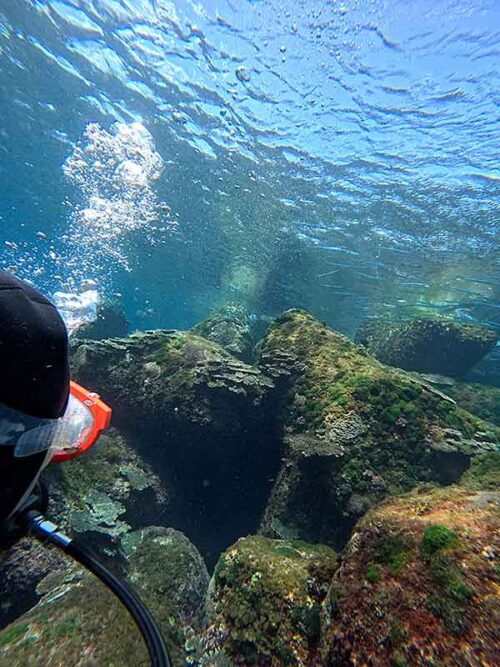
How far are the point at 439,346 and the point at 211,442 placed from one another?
1396 centimetres

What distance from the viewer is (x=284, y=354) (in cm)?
923

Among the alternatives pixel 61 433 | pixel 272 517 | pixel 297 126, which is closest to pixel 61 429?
pixel 61 433

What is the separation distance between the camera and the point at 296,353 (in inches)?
378

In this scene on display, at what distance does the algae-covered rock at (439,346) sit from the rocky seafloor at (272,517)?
9.36m

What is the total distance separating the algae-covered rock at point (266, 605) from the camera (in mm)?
3621

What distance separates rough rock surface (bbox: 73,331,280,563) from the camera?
822cm

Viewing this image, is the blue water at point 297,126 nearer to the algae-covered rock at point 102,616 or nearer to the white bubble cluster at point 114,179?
the white bubble cluster at point 114,179

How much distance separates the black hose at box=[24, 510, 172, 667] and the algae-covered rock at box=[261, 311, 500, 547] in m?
5.68

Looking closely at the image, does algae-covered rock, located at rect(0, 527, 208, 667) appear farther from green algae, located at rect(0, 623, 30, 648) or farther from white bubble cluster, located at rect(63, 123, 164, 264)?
white bubble cluster, located at rect(63, 123, 164, 264)

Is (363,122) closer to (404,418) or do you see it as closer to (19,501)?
(404,418)

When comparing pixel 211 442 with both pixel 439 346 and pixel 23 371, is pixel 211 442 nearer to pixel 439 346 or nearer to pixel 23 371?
pixel 23 371

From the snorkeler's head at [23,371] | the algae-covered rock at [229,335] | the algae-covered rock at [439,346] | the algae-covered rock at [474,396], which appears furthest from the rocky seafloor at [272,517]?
the algae-covered rock at [439,346]

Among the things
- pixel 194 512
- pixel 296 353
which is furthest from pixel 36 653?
pixel 296 353

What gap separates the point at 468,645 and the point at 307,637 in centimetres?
182
